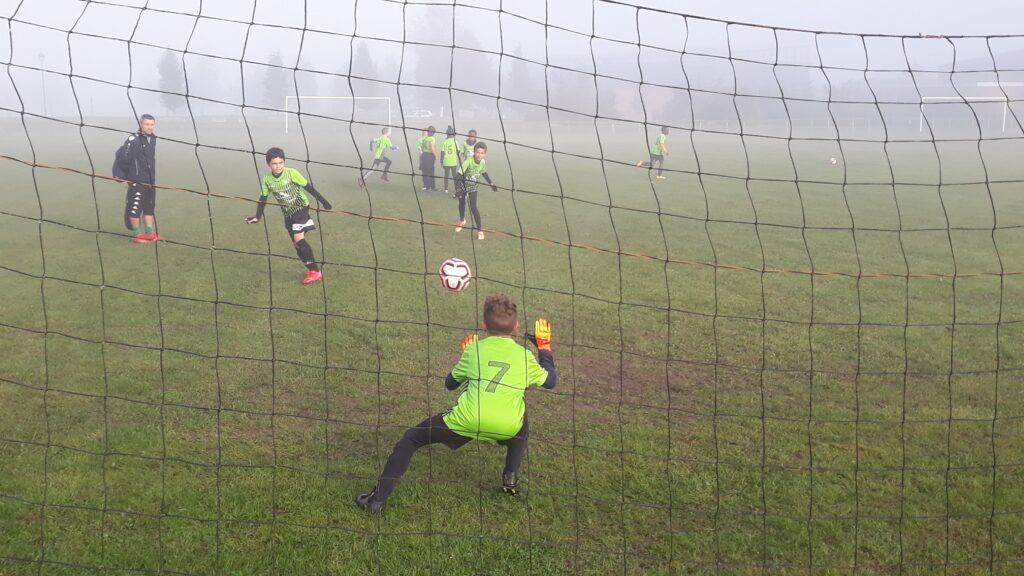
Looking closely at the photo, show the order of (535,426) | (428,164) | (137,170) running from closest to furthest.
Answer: (535,426), (137,170), (428,164)

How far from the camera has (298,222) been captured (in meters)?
9.49

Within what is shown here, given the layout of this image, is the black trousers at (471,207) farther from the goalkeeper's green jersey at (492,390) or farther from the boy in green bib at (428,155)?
the goalkeeper's green jersey at (492,390)

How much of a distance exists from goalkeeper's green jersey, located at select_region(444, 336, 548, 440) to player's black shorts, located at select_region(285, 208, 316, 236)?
5.76m

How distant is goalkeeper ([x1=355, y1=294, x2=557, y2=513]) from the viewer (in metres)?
4.22

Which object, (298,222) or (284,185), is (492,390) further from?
(284,185)

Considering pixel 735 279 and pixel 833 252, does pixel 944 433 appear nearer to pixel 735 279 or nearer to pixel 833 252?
pixel 735 279

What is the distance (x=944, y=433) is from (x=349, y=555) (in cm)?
413

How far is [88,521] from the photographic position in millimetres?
4121

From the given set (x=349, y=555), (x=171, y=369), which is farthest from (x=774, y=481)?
(x=171, y=369)

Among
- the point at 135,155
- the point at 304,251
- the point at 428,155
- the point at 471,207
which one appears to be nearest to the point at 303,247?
the point at 304,251

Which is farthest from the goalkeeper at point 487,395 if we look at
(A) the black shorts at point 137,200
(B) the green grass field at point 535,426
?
(A) the black shorts at point 137,200

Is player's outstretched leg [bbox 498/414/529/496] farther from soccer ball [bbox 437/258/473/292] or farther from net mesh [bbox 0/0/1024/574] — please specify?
soccer ball [bbox 437/258/473/292]

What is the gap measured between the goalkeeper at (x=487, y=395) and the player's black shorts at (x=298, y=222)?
5.65 m

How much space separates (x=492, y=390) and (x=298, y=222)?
6023 millimetres
